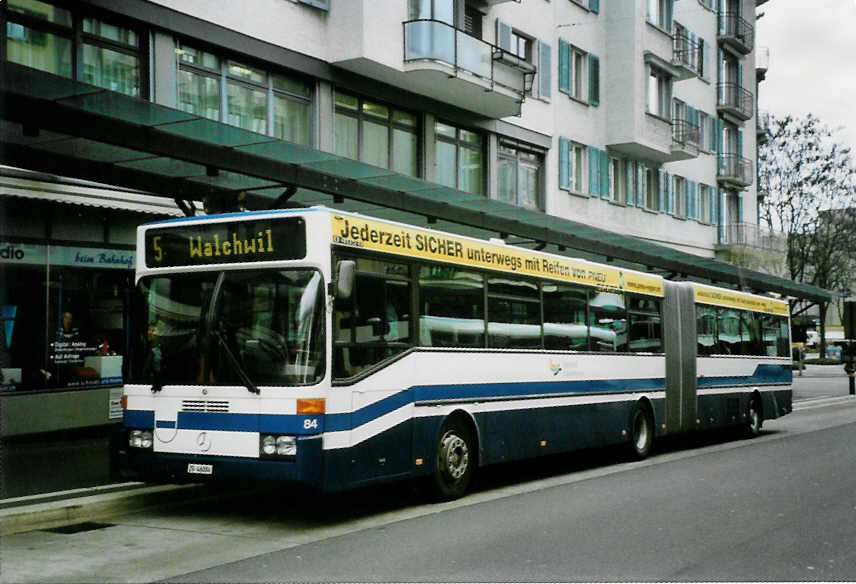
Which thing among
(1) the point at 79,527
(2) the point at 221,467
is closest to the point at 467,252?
(2) the point at 221,467

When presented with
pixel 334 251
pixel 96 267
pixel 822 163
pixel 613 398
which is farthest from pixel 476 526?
pixel 822 163

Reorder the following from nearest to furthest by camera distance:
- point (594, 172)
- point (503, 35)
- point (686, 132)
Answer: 1. point (503, 35)
2. point (594, 172)
3. point (686, 132)

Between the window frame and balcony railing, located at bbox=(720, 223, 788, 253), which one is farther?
balcony railing, located at bbox=(720, 223, 788, 253)

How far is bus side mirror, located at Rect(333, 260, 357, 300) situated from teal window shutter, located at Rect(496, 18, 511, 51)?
18171mm

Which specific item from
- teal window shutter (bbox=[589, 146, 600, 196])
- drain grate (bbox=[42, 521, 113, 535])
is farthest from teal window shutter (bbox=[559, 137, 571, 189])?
drain grate (bbox=[42, 521, 113, 535])

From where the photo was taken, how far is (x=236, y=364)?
31.4 ft

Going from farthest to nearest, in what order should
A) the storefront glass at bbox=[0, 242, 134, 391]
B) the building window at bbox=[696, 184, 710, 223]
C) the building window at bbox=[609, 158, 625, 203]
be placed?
the building window at bbox=[696, 184, 710, 223]
the building window at bbox=[609, 158, 625, 203]
the storefront glass at bbox=[0, 242, 134, 391]

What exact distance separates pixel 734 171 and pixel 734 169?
14 centimetres

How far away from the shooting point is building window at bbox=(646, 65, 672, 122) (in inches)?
1401

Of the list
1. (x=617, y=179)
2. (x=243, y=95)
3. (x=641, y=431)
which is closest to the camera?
(x=641, y=431)

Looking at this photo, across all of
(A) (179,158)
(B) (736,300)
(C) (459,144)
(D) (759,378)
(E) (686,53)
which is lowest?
(D) (759,378)

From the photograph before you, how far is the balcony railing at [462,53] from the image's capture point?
22.0 m

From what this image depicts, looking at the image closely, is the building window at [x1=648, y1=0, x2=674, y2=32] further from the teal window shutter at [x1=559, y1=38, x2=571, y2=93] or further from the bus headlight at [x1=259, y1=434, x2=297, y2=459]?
the bus headlight at [x1=259, y1=434, x2=297, y2=459]

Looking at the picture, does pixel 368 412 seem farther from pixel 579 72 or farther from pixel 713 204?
pixel 713 204
